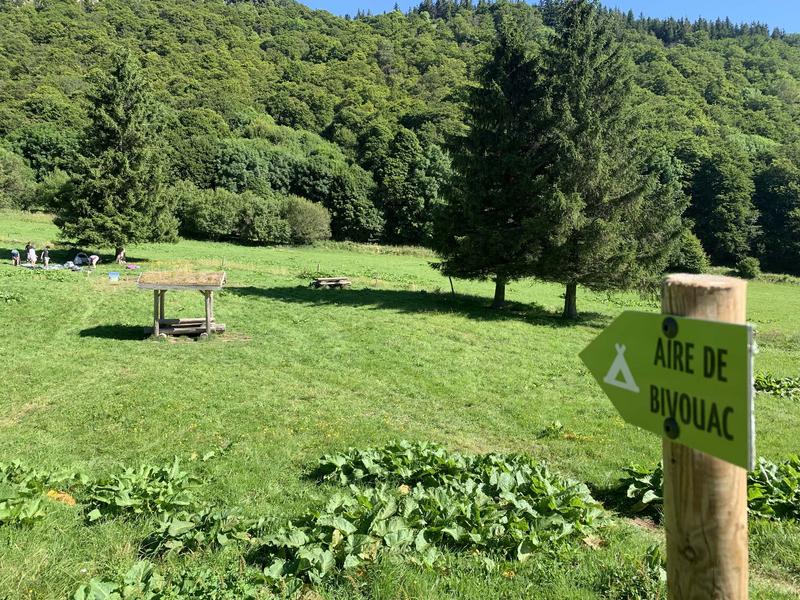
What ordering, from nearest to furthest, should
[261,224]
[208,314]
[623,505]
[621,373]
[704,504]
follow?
1. [704,504]
2. [621,373]
3. [623,505]
4. [208,314]
5. [261,224]

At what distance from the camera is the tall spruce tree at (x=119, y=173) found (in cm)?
3209

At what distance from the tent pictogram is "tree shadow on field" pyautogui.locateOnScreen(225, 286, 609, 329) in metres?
20.3

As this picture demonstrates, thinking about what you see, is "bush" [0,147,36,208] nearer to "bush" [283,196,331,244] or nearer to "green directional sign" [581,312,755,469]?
"bush" [283,196,331,244]

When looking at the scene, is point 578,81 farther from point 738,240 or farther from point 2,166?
point 2,166

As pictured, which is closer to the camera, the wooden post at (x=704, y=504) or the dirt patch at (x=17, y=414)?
the wooden post at (x=704, y=504)

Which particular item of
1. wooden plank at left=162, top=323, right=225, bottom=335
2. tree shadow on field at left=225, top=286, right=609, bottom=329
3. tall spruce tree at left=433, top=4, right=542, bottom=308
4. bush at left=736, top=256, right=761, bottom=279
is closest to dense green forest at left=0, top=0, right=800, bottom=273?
tall spruce tree at left=433, top=4, right=542, bottom=308

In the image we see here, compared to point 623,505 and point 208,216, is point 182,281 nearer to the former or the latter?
point 623,505

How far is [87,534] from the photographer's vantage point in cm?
498

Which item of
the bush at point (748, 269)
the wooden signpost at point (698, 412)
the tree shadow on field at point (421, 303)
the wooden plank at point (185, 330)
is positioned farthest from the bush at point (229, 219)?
the wooden signpost at point (698, 412)

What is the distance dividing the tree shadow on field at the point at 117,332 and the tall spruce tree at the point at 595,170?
642 inches

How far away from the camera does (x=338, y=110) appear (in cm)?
13162

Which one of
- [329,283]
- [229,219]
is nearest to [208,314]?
[329,283]

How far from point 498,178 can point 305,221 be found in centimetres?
4592

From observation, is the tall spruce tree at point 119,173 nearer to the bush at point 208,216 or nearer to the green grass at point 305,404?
the green grass at point 305,404
